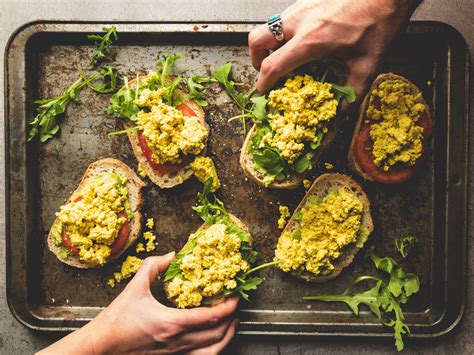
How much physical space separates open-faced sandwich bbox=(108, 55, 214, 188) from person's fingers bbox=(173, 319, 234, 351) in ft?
2.67

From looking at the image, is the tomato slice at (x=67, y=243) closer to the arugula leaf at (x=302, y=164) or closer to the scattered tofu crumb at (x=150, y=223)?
the scattered tofu crumb at (x=150, y=223)

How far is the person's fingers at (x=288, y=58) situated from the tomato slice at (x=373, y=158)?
59cm

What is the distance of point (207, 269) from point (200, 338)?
395 mm

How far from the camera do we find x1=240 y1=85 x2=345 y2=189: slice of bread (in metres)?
2.74

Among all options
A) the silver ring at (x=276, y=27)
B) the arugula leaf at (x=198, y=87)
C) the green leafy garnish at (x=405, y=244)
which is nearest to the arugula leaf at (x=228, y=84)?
the arugula leaf at (x=198, y=87)

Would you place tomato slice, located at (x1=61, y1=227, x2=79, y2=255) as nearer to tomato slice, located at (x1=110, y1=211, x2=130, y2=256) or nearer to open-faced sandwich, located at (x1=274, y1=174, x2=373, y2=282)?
tomato slice, located at (x1=110, y1=211, x2=130, y2=256)

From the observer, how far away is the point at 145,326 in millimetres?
2633

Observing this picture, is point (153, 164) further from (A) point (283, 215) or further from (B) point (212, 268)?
(A) point (283, 215)

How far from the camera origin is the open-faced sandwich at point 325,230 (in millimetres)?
2695

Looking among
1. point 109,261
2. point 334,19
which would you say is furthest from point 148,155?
point 334,19

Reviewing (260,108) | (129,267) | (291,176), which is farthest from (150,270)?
(260,108)

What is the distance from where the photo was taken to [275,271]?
2920mm

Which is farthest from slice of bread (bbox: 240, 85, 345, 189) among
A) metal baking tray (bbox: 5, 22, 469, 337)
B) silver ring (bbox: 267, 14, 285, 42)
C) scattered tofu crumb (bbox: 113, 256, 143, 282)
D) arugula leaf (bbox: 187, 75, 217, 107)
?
scattered tofu crumb (bbox: 113, 256, 143, 282)

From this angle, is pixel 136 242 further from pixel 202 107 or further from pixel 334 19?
pixel 334 19
